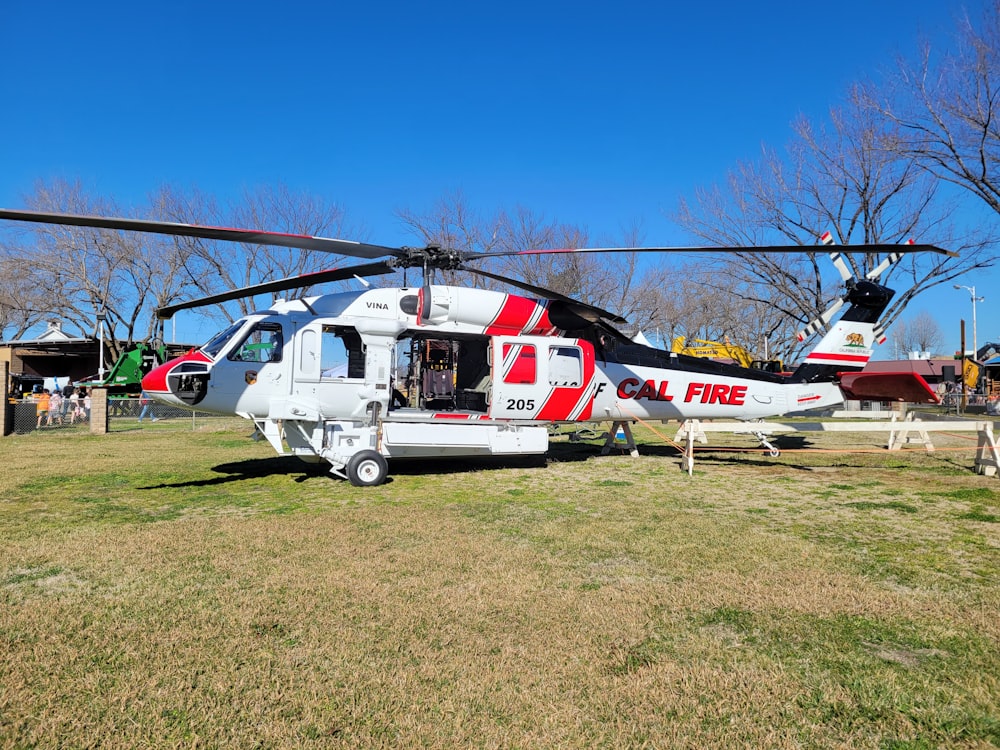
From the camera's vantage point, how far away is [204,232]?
7.06m

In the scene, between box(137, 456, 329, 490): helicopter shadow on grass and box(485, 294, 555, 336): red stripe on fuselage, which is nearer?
box(137, 456, 329, 490): helicopter shadow on grass

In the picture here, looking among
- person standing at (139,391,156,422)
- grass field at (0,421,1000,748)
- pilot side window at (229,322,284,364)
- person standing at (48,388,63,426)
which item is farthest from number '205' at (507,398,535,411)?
person standing at (48,388,63,426)

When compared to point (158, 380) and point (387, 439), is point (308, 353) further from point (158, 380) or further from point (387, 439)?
point (158, 380)

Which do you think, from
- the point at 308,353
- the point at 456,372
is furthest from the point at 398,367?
the point at 308,353

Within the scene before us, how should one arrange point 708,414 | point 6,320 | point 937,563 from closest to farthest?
point 937,563, point 708,414, point 6,320

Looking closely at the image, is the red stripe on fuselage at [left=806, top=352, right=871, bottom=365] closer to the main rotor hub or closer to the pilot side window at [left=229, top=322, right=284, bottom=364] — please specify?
the main rotor hub

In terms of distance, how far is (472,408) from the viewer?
11789 millimetres

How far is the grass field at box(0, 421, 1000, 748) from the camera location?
284cm

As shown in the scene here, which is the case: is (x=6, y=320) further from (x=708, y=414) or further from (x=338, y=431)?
(x=708, y=414)

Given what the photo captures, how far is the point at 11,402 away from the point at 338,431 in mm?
14136

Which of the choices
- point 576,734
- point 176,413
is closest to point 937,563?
point 576,734

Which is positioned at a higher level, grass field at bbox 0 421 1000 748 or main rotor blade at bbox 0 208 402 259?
main rotor blade at bbox 0 208 402 259

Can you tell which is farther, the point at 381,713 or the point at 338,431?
the point at 338,431

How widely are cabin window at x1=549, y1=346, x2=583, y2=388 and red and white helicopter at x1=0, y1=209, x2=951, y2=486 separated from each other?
21mm
